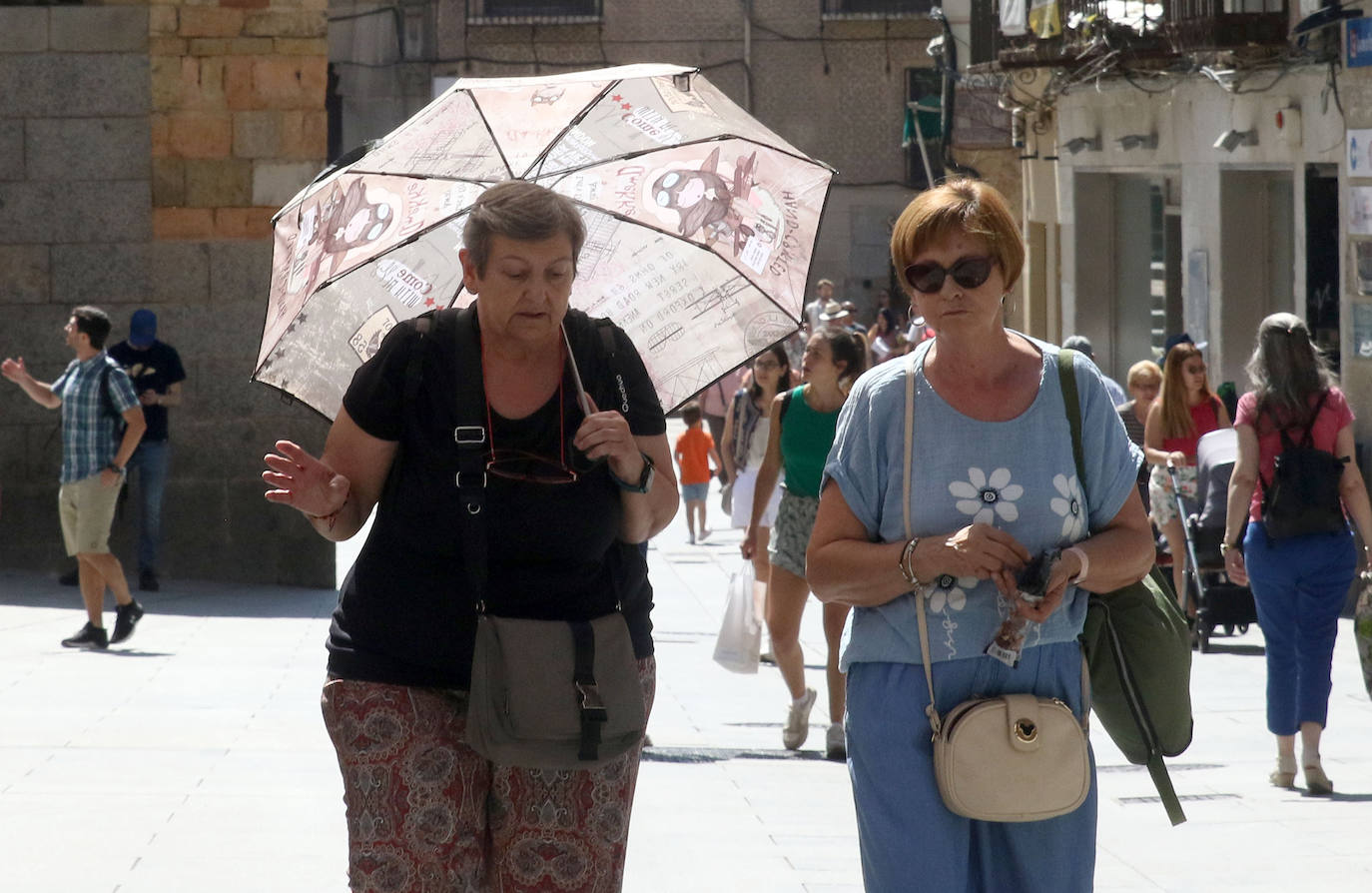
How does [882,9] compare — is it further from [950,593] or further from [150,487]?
[950,593]

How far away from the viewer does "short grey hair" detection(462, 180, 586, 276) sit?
340cm

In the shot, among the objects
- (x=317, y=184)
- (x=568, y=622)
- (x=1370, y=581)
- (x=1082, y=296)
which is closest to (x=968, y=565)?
(x=568, y=622)

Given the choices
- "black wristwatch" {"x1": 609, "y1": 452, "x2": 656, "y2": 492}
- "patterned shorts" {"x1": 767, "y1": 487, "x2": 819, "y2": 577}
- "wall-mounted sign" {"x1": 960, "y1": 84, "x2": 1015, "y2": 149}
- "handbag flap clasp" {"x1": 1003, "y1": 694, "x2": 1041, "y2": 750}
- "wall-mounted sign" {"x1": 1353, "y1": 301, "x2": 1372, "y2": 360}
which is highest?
"wall-mounted sign" {"x1": 960, "y1": 84, "x2": 1015, "y2": 149}

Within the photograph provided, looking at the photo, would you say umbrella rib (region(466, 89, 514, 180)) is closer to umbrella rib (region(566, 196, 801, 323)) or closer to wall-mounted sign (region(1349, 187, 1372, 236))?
umbrella rib (region(566, 196, 801, 323))

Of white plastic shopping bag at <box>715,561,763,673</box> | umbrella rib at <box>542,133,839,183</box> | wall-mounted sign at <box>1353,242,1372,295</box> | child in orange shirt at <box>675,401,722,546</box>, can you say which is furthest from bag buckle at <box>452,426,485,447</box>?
child in orange shirt at <box>675,401,722,546</box>

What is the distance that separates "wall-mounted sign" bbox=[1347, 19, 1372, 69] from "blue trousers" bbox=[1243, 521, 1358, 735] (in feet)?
21.0

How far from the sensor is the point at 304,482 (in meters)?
3.37

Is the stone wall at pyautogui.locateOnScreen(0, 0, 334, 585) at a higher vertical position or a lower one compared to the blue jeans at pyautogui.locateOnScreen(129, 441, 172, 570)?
higher

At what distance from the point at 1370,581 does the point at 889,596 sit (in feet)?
14.2

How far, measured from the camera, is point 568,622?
339cm

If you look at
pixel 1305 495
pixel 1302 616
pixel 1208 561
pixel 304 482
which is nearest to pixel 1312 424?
pixel 1305 495

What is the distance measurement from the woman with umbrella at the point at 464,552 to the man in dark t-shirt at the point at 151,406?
365 inches

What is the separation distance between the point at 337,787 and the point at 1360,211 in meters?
8.80

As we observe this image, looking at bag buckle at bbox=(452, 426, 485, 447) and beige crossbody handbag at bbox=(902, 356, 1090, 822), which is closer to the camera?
beige crossbody handbag at bbox=(902, 356, 1090, 822)
